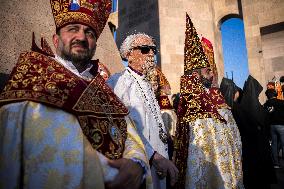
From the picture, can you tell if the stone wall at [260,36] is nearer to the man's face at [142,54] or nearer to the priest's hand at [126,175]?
the man's face at [142,54]

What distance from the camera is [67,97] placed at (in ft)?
4.94

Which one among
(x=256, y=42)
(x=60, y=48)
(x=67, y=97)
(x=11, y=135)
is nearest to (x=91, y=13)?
(x=60, y=48)

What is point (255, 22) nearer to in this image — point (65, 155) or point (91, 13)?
point (91, 13)

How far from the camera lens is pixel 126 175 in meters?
1.53

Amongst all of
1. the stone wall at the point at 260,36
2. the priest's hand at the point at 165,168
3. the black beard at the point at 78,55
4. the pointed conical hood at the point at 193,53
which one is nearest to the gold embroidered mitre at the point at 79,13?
the black beard at the point at 78,55

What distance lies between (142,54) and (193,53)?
168cm

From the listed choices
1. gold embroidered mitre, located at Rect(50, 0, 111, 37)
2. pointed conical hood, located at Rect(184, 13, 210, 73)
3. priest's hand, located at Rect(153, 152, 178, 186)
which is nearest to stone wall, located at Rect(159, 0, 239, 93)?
pointed conical hood, located at Rect(184, 13, 210, 73)

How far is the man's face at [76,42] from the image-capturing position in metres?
1.88

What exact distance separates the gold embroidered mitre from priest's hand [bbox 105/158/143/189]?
3.35 ft

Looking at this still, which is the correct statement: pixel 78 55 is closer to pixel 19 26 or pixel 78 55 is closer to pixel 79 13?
pixel 79 13

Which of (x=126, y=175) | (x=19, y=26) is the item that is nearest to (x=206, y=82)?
(x=19, y=26)

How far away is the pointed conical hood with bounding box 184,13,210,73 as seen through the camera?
14.8 feet

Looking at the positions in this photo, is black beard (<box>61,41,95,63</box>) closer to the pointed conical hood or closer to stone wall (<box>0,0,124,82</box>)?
stone wall (<box>0,0,124,82</box>)

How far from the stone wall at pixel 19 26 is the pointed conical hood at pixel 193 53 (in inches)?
89.4
